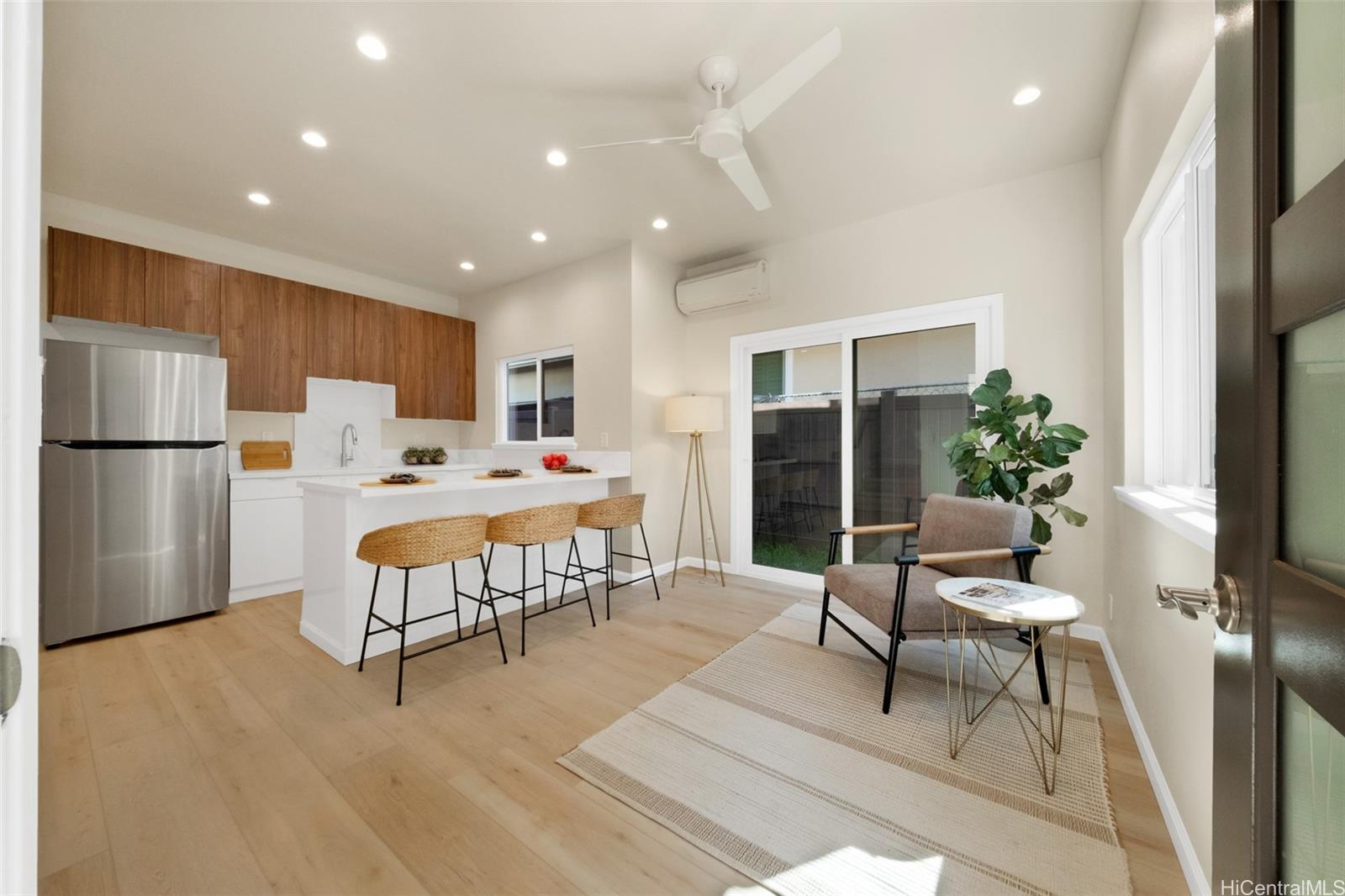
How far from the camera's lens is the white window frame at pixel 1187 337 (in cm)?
164

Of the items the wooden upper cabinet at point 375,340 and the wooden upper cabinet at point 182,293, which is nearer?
the wooden upper cabinet at point 182,293

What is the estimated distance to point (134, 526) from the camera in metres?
3.14

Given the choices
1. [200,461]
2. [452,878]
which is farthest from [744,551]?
[200,461]

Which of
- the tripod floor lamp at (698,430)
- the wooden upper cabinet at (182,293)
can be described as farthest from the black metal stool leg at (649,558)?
the wooden upper cabinet at (182,293)

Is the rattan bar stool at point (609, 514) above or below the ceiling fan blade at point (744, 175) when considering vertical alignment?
below

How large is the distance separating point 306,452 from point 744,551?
13.4 ft

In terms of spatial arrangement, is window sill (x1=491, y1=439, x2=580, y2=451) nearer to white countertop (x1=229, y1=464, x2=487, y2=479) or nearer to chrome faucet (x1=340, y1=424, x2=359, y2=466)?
white countertop (x1=229, y1=464, x2=487, y2=479)

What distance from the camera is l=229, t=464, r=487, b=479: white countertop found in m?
3.85

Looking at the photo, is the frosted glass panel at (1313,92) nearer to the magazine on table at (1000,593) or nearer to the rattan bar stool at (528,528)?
the magazine on table at (1000,593)

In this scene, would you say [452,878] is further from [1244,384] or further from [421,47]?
[421,47]

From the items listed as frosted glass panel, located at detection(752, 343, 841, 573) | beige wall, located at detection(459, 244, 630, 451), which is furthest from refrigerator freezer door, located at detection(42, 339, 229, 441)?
frosted glass panel, located at detection(752, 343, 841, 573)

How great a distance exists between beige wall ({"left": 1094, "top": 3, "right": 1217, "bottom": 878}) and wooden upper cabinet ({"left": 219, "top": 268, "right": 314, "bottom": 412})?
5419 mm

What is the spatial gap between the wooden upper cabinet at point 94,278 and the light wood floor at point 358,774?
2.13m

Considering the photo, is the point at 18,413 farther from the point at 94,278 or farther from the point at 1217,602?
the point at 94,278
